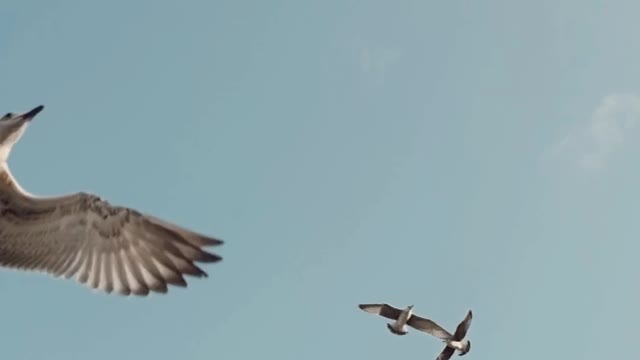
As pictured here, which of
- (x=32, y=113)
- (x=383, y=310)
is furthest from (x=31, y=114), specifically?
(x=383, y=310)

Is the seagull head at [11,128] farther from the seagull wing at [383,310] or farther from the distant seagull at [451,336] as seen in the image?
the distant seagull at [451,336]

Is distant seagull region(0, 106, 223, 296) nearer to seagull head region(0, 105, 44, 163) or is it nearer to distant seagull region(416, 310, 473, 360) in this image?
seagull head region(0, 105, 44, 163)

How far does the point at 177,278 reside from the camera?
12328 mm

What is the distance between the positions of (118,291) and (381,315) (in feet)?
11.7

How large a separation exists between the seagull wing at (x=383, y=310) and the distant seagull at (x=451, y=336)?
1.25 ft

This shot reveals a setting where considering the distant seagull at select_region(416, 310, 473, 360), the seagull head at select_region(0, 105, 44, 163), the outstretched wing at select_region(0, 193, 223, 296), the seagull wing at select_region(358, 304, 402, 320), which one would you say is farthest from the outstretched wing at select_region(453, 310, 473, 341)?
the seagull head at select_region(0, 105, 44, 163)

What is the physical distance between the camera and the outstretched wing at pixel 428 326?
11930 millimetres

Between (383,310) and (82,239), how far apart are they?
4284mm

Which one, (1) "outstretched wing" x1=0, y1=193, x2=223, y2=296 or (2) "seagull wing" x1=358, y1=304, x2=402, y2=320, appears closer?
(2) "seagull wing" x1=358, y1=304, x2=402, y2=320

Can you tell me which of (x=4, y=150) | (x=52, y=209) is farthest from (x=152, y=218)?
(x=4, y=150)

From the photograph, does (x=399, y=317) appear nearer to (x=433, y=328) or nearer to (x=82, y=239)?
(x=433, y=328)

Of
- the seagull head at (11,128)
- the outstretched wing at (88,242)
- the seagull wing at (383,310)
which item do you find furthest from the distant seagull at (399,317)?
the seagull head at (11,128)

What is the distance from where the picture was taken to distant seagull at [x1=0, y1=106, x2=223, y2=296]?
12719 millimetres

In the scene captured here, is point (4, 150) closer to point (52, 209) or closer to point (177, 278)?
point (52, 209)
